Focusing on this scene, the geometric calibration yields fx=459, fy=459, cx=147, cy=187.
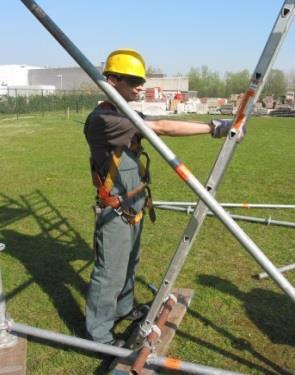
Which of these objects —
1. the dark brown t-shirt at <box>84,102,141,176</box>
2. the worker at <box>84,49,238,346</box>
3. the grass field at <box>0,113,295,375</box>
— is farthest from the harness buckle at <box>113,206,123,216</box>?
the grass field at <box>0,113,295,375</box>

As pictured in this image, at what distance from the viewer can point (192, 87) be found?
11288 centimetres

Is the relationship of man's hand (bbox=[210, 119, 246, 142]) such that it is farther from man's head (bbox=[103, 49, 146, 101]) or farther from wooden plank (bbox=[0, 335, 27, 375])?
wooden plank (bbox=[0, 335, 27, 375])

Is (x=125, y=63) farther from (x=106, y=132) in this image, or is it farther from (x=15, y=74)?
(x=15, y=74)

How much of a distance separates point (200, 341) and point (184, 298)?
1.83 feet

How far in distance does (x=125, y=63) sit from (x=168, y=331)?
7.59 ft

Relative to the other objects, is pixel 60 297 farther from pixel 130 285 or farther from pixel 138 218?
pixel 138 218

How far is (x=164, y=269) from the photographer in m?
5.79

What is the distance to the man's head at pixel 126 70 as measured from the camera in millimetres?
3512

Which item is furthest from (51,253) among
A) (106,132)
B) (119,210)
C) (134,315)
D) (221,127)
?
(221,127)

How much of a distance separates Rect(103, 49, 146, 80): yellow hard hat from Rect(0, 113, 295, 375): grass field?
2389mm

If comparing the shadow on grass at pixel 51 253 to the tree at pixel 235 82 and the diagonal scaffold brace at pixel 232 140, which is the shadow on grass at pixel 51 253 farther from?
the tree at pixel 235 82

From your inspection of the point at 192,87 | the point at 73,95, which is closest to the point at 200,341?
the point at 73,95

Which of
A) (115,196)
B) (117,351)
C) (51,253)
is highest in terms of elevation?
(115,196)

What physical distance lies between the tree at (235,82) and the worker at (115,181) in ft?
339
